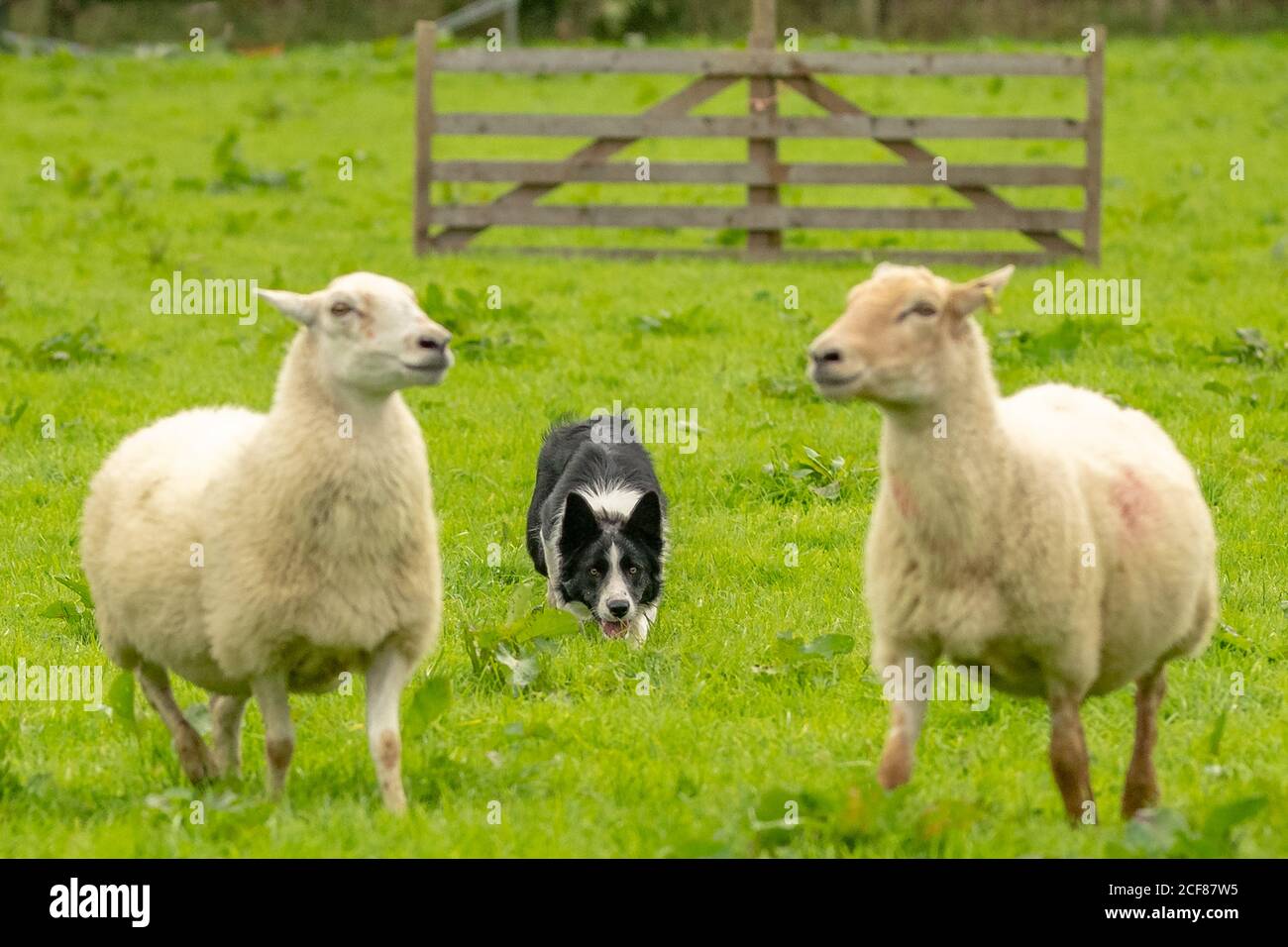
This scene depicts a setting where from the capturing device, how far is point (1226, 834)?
4367mm

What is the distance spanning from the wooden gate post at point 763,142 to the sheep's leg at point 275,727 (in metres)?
10.7

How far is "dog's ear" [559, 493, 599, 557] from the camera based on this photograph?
727cm

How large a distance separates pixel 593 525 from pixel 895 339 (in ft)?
9.85

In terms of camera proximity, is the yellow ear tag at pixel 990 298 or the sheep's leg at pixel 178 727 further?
the sheep's leg at pixel 178 727

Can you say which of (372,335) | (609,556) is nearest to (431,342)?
(372,335)

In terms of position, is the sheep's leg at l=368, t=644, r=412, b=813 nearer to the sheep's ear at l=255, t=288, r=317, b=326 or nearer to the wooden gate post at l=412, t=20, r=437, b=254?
the sheep's ear at l=255, t=288, r=317, b=326

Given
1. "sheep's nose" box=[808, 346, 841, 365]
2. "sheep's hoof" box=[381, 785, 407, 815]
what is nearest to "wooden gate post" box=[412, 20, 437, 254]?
"sheep's hoof" box=[381, 785, 407, 815]

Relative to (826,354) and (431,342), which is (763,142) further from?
(826,354)

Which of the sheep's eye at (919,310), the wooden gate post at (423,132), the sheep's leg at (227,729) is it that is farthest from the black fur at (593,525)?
the wooden gate post at (423,132)

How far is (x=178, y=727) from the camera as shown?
5355 mm

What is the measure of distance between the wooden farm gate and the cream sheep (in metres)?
10.3

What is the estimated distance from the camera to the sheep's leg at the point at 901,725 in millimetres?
4742

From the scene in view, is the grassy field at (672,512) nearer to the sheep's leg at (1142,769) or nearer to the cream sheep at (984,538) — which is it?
the sheep's leg at (1142,769)

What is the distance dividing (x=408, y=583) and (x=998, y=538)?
5.25 ft
